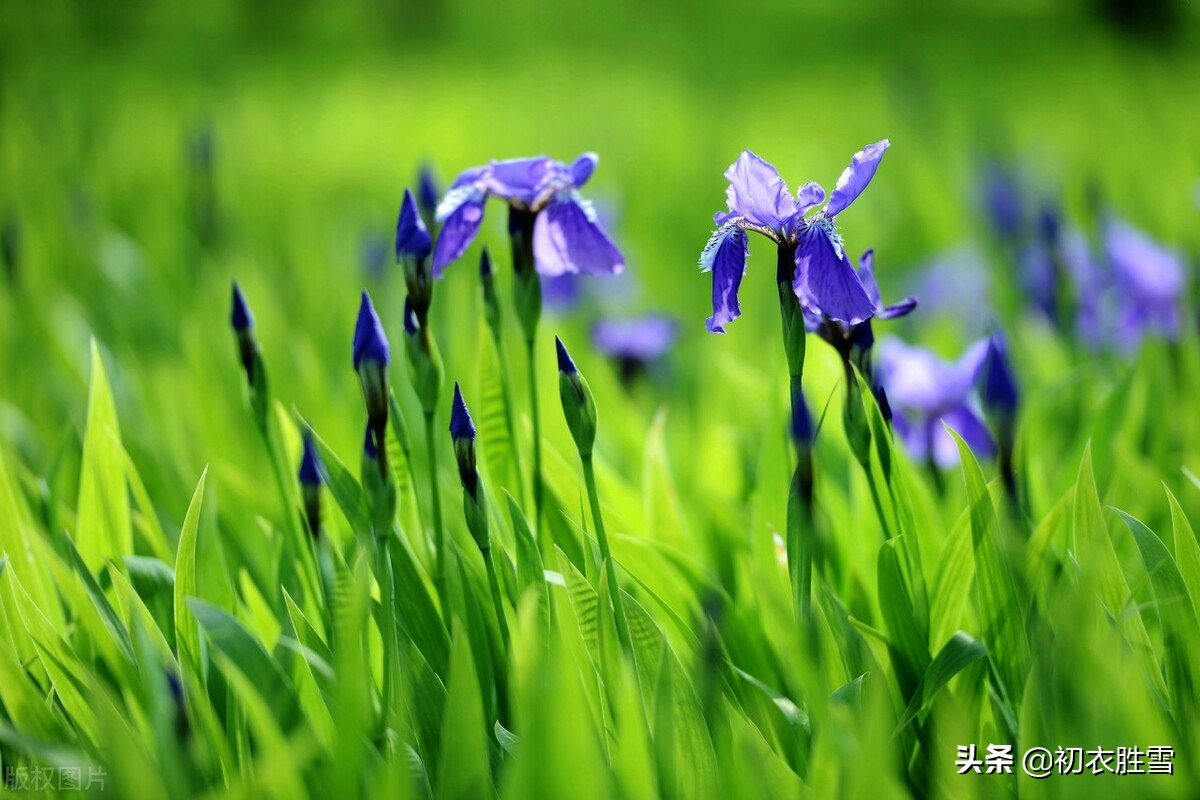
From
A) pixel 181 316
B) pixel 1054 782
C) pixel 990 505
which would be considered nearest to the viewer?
pixel 1054 782

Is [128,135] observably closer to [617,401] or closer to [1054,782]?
[617,401]

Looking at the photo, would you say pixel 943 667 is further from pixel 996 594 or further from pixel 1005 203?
pixel 1005 203

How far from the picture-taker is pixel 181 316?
2.69m

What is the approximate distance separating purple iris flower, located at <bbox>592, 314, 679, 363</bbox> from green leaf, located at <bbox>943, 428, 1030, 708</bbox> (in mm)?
1075

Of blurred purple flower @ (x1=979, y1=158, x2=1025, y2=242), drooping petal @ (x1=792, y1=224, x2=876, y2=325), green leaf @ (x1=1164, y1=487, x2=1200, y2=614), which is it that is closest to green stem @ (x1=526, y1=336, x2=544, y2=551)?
drooping petal @ (x1=792, y1=224, x2=876, y2=325)

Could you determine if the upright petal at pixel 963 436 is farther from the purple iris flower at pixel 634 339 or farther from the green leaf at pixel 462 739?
the green leaf at pixel 462 739

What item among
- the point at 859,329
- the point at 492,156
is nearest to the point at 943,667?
the point at 859,329

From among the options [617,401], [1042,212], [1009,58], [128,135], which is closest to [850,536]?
[617,401]

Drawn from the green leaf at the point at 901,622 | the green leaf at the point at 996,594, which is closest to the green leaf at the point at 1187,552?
the green leaf at the point at 996,594

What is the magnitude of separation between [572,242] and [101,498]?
726 mm

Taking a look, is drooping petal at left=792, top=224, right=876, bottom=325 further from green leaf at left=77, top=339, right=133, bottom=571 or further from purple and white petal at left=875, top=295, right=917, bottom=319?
green leaf at left=77, top=339, right=133, bottom=571

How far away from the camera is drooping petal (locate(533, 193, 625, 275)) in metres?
1.12

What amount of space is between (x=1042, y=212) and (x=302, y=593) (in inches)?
63.6

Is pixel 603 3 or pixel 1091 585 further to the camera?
pixel 603 3
